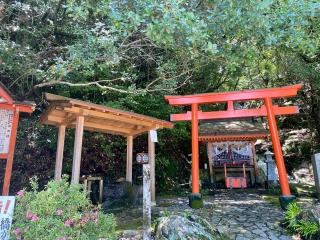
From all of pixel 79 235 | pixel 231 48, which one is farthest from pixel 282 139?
pixel 79 235

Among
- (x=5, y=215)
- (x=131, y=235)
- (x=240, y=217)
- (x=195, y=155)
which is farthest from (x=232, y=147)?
(x=5, y=215)

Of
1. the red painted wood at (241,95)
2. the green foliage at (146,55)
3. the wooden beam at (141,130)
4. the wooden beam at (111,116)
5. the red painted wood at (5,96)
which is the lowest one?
the wooden beam at (141,130)

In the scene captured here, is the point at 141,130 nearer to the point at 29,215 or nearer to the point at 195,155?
the point at 195,155

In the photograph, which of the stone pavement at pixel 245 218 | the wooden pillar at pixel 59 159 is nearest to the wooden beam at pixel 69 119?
the wooden pillar at pixel 59 159

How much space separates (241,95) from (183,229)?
446cm

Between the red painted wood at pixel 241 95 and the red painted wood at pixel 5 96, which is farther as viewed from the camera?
the red painted wood at pixel 241 95

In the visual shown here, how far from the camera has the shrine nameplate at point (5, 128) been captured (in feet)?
18.2

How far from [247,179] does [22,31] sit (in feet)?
34.0

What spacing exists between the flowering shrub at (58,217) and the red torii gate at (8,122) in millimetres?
1702

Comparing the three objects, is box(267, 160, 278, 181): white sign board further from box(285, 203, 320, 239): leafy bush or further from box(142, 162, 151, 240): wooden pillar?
box(142, 162, 151, 240): wooden pillar

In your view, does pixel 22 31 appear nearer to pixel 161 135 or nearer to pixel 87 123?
pixel 87 123

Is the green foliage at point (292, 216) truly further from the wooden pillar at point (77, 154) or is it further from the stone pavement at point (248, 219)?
A: the wooden pillar at point (77, 154)

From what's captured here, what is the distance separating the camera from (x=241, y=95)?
7.51 m

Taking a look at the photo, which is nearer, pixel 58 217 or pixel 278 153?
pixel 58 217
